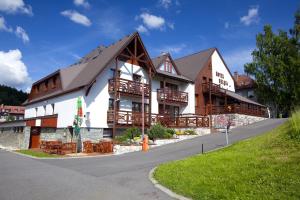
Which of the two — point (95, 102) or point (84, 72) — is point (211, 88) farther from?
point (95, 102)

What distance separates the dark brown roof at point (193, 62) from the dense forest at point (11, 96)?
66.7 meters

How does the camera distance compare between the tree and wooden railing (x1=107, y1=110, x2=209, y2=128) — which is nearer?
wooden railing (x1=107, y1=110, x2=209, y2=128)

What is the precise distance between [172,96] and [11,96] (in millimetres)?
76389

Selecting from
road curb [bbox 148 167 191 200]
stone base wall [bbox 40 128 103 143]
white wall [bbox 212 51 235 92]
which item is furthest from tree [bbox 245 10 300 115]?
road curb [bbox 148 167 191 200]

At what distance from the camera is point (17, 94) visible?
95.6 meters

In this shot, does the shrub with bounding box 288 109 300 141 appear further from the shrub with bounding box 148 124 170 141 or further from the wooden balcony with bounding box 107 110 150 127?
the wooden balcony with bounding box 107 110 150 127

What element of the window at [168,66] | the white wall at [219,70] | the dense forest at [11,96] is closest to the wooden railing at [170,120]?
the window at [168,66]

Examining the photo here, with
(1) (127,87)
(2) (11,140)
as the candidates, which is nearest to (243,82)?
(1) (127,87)

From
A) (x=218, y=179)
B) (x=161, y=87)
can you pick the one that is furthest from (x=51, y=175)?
(x=161, y=87)

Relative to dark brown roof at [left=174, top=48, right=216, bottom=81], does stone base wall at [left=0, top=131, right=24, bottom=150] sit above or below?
below

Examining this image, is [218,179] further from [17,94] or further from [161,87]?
[17,94]

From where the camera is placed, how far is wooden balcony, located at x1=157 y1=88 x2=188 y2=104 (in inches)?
1241

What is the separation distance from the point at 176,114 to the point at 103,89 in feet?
37.3

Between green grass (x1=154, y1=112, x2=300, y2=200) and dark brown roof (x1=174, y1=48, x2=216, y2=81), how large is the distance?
1002 inches
